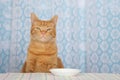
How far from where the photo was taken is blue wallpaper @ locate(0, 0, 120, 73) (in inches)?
88.4

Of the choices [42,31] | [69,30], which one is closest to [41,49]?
[42,31]

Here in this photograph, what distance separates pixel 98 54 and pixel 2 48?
910 mm

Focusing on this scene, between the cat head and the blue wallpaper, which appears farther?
the blue wallpaper

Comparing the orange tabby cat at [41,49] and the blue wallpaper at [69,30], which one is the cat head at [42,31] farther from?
the blue wallpaper at [69,30]

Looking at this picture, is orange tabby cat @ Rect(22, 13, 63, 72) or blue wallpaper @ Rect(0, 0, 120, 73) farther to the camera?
blue wallpaper @ Rect(0, 0, 120, 73)

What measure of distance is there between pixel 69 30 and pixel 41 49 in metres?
0.60

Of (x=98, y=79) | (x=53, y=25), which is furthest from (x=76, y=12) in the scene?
(x=98, y=79)

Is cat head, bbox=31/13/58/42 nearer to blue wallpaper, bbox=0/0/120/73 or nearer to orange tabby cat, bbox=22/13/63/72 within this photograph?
orange tabby cat, bbox=22/13/63/72

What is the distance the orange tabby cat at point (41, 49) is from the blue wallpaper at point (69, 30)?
49 centimetres

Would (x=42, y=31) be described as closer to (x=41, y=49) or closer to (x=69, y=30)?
(x=41, y=49)

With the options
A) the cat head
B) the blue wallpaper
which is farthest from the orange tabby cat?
the blue wallpaper

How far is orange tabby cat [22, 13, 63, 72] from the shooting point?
1737 mm

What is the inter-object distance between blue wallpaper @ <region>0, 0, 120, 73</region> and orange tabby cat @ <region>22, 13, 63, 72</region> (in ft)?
1.61

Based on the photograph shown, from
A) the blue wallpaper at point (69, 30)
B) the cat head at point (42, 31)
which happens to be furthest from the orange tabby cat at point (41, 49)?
the blue wallpaper at point (69, 30)
